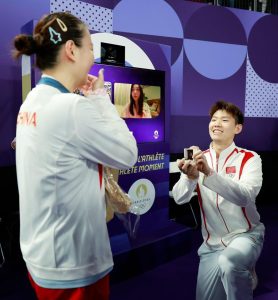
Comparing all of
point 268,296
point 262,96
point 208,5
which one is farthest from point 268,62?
point 268,296

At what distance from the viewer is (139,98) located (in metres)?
3.40

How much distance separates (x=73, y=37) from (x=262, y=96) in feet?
15.6

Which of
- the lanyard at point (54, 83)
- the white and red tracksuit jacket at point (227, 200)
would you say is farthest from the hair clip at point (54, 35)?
the white and red tracksuit jacket at point (227, 200)

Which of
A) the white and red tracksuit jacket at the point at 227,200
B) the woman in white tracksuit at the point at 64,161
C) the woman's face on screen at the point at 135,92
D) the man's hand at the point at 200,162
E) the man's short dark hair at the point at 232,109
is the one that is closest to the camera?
the woman in white tracksuit at the point at 64,161

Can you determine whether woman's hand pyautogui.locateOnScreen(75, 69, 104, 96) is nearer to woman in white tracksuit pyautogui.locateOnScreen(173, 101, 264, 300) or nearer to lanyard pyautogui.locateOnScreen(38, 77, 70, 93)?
lanyard pyautogui.locateOnScreen(38, 77, 70, 93)

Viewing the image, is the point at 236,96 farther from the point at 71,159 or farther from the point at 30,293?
the point at 71,159

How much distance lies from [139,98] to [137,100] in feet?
0.11

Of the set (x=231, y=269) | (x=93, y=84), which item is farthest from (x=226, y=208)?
(x=93, y=84)

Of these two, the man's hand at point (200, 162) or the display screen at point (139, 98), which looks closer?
the man's hand at point (200, 162)

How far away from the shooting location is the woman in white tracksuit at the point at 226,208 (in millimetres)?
1898

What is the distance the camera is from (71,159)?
1.12 meters

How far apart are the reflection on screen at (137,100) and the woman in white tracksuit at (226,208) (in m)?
1.15

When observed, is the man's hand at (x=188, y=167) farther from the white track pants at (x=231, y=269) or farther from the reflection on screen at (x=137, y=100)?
the reflection on screen at (x=137, y=100)

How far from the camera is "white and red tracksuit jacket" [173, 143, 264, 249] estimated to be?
2084 mm
